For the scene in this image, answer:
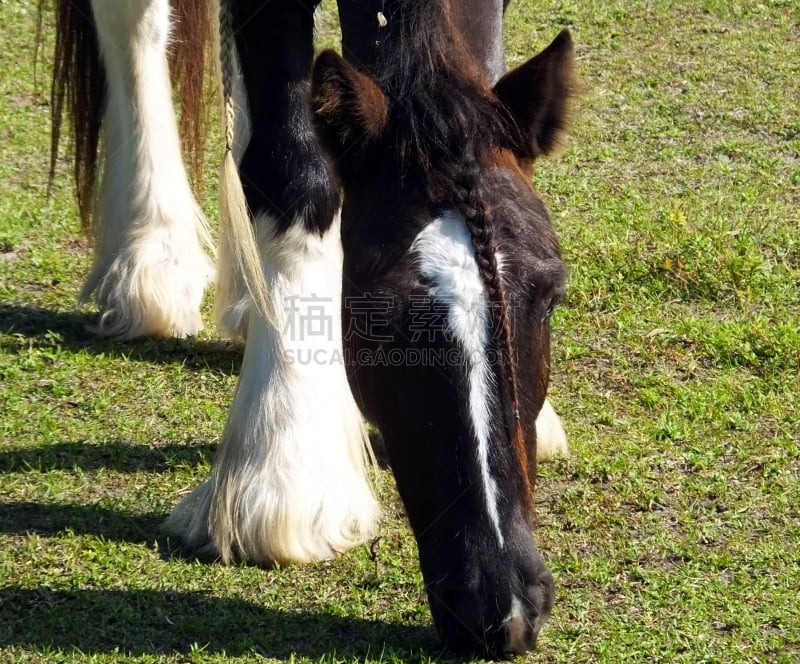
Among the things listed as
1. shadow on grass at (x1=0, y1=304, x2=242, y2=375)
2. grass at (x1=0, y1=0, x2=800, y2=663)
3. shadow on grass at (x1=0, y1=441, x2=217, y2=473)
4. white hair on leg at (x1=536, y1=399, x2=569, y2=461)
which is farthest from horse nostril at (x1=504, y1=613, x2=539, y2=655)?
shadow on grass at (x1=0, y1=304, x2=242, y2=375)

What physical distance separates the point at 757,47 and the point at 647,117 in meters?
1.41

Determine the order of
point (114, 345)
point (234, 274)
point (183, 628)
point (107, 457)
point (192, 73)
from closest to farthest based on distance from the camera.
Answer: point (183, 628) → point (107, 457) → point (234, 274) → point (114, 345) → point (192, 73)

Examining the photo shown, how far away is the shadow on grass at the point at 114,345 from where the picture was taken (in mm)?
4602

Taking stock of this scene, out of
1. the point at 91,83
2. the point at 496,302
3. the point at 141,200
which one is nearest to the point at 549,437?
the point at 496,302

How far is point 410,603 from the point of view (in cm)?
311

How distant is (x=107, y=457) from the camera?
3936mm

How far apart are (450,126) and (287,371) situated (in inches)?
44.5

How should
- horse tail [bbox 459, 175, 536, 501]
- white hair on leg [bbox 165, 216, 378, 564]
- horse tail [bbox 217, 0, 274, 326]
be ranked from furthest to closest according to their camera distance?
white hair on leg [bbox 165, 216, 378, 564]
horse tail [bbox 217, 0, 274, 326]
horse tail [bbox 459, 175, 536, 501]

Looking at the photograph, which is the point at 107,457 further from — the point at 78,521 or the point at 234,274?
the point at 234,274

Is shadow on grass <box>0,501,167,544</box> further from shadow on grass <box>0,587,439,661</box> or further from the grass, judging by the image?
shadow on grass <box>0,587,439,661</box>

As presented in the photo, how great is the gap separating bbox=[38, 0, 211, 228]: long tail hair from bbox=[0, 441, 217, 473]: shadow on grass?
1.29 metres

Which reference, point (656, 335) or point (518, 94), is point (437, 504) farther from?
point (656, 335)

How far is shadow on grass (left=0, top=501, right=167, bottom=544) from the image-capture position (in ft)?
11.4

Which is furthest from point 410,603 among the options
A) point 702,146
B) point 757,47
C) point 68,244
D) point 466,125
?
point 757,47
